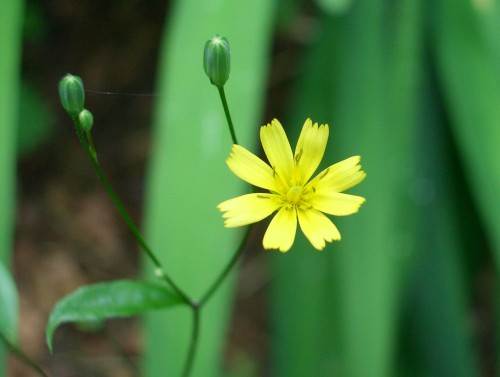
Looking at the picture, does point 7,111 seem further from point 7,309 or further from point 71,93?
point 71,93

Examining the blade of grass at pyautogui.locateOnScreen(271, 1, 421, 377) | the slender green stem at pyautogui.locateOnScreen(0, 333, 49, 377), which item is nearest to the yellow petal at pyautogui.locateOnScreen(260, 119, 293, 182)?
the slender green stem at pyautogui.locateOnScreen(0, 333, 49, 377)

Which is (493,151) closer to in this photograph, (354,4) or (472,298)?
(354,4)

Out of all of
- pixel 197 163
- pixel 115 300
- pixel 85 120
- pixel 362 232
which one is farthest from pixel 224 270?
pixel 362 232

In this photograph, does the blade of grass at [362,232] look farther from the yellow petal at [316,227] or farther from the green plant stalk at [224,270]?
the yellow petal at [316,227]

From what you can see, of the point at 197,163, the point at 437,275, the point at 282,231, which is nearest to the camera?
the point at 282,231

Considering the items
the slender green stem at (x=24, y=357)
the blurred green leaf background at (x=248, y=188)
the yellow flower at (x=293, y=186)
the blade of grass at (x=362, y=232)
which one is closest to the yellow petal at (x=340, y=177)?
the yellow flower at (x=293, y=186)

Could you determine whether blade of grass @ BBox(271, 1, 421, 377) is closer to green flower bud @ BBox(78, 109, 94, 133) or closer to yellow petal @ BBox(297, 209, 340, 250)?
yellow petal @ BBox(297, 209, 340, 250)

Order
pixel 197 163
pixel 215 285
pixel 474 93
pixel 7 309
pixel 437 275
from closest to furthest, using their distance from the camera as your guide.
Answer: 1. pixel 215 285
2. pixel 7 309
3. pixel 197 163
4. pixel 474 93
5. pixel 437 275
